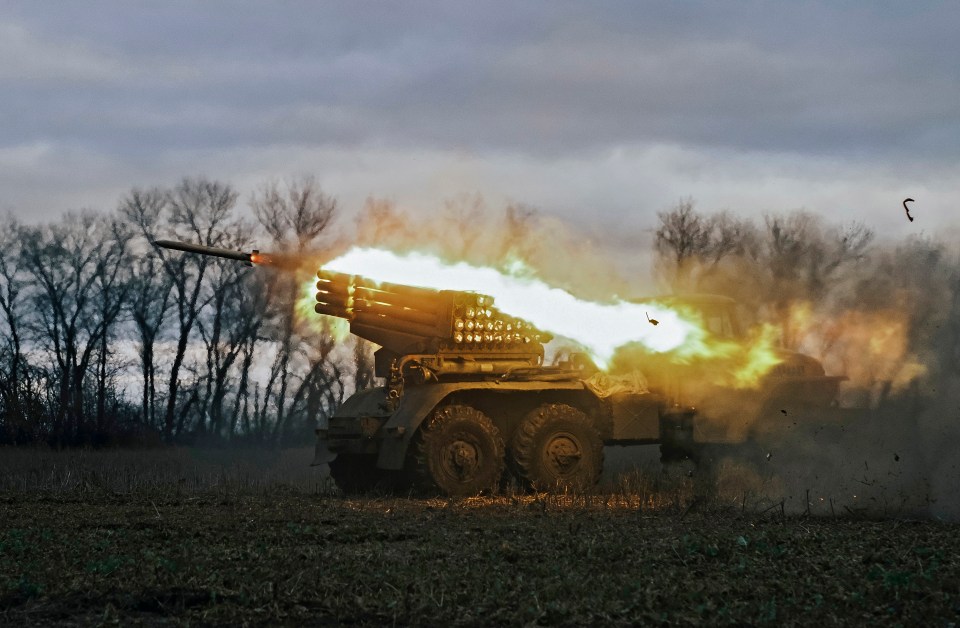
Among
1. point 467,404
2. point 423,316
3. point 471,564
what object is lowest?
point 471,564

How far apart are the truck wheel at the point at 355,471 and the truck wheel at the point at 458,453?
240 centimetres

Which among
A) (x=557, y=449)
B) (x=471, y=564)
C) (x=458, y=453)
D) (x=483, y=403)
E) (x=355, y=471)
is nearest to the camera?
(x=471, y=564)

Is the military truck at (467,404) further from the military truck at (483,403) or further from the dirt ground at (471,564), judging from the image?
the dirt ground at (471,564)

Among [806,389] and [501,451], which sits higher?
[806,389]

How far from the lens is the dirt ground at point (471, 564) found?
8.42 m

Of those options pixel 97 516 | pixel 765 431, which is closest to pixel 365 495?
pixel 97 516

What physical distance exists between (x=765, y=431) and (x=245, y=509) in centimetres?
930

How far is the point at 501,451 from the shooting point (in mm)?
18562

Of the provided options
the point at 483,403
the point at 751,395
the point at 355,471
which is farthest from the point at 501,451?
the point at 751,395

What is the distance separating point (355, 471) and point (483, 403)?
2.96m

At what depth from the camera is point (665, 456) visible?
20.9 m

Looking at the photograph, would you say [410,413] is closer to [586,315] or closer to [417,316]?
[417,316]

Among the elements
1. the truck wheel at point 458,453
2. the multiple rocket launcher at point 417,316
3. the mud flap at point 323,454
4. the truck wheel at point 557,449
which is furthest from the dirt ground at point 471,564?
the multiple rocket launcher at point 417,316

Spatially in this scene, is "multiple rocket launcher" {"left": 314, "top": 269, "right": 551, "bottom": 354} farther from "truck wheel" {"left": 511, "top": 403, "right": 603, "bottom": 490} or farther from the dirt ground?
the dirt ground
